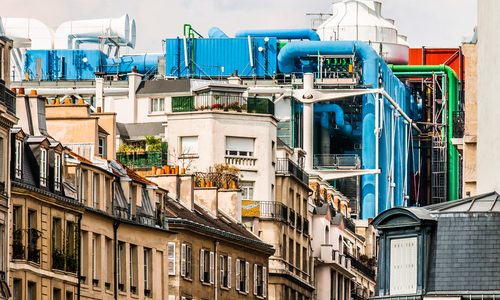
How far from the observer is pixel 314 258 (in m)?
147

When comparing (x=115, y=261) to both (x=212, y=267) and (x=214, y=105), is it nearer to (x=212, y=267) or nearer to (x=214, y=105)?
→ (x=212, y=267)

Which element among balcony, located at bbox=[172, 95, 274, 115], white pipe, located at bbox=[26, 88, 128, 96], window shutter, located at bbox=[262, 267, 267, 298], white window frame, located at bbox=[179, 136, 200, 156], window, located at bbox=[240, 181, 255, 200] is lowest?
window shutter, located at bbox=[262, 267, 267, 298]

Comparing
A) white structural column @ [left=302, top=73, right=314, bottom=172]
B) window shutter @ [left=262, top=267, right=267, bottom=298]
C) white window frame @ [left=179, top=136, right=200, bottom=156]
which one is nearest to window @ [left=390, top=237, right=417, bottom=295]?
window shutter @ [left=262, top=267, right=267, bottom=298]

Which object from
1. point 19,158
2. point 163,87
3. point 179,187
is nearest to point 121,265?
point 19,158

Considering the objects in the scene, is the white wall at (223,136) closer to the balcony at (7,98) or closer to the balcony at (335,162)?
the balcony at (335,162)

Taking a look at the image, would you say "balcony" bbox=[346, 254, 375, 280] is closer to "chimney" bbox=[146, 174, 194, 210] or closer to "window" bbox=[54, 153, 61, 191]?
"chimney" bbox=[146, 174, 194, 210]

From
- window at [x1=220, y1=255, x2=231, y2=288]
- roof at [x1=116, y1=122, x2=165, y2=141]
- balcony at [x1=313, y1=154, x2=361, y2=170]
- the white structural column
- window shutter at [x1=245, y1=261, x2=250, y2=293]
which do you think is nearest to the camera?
window at [x1=220, y1=255, x2=231, y2=288]

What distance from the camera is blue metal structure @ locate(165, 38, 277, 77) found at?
193m

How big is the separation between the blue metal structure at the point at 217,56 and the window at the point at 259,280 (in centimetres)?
6959

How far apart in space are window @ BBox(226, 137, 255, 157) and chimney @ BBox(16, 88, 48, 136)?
47.1m

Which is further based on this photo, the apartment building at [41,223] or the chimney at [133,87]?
the chimney at [133,87]

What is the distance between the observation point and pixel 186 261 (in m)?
108

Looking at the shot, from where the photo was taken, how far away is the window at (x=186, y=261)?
106875 mm

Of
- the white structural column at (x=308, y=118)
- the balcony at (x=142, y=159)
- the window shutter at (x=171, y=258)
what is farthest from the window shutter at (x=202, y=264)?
the white structural column at (x=308, y=118)
